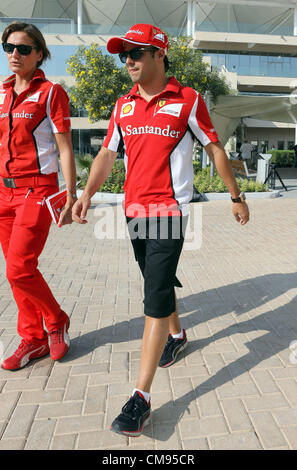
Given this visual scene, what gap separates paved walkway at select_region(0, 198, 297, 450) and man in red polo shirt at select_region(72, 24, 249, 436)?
0.91ft

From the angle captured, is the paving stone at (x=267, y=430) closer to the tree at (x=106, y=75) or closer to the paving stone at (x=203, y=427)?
the paving stone at (x=203, y=427)

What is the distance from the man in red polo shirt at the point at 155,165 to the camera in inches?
89.3

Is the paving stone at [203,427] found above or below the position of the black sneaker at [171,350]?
below

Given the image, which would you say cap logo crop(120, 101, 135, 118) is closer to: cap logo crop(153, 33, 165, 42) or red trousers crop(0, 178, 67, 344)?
cap logo crop(153, 33, 165, 42)

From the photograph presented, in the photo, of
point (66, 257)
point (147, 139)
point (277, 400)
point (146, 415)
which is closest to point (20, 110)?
point (147, 139)

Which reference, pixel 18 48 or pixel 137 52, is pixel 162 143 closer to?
pixel 137 52

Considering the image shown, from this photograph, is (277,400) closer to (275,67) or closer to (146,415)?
(146,415)

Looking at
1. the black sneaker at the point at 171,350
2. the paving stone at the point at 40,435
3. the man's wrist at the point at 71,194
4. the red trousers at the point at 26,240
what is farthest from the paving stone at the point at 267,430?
the man's wrist at the point at 71,194

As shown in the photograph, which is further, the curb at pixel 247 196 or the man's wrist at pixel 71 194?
the curb at pixel 247 196

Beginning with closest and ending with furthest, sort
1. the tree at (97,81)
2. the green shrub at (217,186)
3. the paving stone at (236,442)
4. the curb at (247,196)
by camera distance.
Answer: the paving stone at (236,442) < the curb at (247,196) < the green shrub at (217,186) < the tree at (97,81)

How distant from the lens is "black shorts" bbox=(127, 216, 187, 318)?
2281 mm

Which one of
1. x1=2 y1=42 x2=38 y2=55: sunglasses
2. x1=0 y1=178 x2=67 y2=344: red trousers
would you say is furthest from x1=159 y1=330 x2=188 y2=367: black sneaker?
x1=2 y1=42 x2=38 y2=55: sunglasses

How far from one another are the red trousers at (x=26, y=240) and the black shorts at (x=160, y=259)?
28.6 inches

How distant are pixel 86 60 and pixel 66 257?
1167cm
